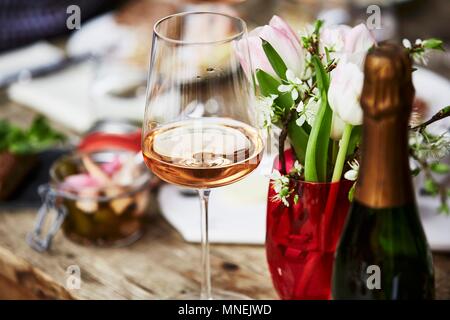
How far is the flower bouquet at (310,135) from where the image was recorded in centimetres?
82

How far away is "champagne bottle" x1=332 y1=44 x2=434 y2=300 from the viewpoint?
603mm

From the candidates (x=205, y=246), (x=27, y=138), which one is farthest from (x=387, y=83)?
(x=27, y=138)

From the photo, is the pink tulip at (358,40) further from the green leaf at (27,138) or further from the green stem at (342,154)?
the green leaf at (27,138)

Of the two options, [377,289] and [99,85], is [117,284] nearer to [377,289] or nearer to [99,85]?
[377,289]

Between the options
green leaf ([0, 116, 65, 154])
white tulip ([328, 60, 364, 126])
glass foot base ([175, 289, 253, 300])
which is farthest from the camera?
green leaf ([0, 116, 65, 154])

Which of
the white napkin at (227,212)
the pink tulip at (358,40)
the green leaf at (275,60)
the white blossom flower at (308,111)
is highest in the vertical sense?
the pink tulip at (358,40)

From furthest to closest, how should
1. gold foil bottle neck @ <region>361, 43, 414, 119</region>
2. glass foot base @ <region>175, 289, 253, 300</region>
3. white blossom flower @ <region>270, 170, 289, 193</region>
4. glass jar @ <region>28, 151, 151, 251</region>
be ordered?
1. glass jar @ <region>28, 151, 151, 251</region>
2. glass foot base @ <region>175, 289, 253, 300</region>
3. white blossom flower @ <region>270, 170, 289, 193</region>
4. gold foil bottle neck @ <region>361, 43, 414, 119</region>

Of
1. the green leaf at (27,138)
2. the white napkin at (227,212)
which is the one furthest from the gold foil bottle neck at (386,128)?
the green leaf at (27,138)

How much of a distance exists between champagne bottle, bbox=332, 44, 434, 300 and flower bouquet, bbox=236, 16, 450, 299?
3.7 inches

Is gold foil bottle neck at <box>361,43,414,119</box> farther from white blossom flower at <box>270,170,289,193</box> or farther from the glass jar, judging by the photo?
the glass jar

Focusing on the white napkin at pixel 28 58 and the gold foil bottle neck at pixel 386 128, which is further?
the white napkin at pixel 28 58

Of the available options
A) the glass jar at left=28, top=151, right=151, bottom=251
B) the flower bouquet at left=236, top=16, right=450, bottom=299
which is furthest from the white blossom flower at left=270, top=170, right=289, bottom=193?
the glass jar at left=28, top=151, right=151, bottom=251

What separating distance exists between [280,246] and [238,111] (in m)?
0.17

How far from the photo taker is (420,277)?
29.7 inches
